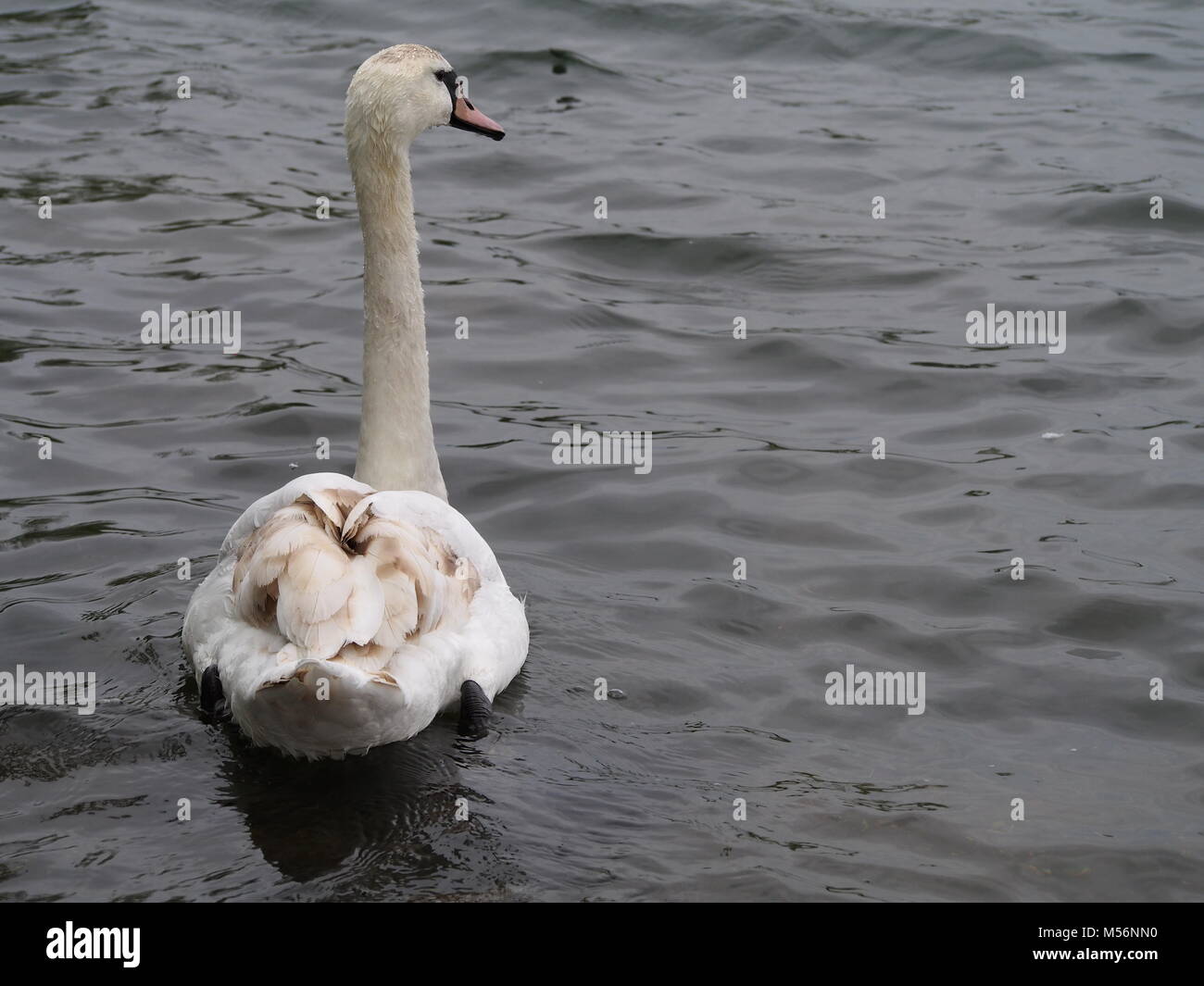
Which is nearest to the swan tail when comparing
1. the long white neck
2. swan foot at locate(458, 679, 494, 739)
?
swan foot at locate(458, 679, 494, 739)

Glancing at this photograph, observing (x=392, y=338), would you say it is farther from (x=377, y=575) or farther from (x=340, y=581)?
(x=340, y=581)

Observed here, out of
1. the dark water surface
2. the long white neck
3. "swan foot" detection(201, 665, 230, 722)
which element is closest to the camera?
the dark water surface

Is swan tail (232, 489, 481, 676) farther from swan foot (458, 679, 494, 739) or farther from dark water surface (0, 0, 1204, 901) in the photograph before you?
dark water surface (0, 0, 1204, 901)

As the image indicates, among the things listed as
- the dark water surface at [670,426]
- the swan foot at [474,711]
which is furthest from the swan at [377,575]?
the dark water surface at [670,426]

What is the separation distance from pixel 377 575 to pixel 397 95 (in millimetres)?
2429

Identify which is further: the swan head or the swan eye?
the swan eye

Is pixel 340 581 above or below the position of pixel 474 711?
above

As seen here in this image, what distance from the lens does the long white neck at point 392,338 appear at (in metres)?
6.90

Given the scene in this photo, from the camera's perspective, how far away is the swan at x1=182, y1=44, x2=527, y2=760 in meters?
5.26

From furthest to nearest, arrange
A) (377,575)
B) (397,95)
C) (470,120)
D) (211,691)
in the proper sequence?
(470,120)
(397,95)
(211,691)
(377,575)

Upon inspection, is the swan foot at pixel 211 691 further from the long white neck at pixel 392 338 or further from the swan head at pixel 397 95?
the swan head at pixel 397 95

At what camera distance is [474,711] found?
600 centimetres

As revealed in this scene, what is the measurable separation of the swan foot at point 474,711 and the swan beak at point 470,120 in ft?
8.92

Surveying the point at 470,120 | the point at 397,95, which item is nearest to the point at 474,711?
the point at 397,95
